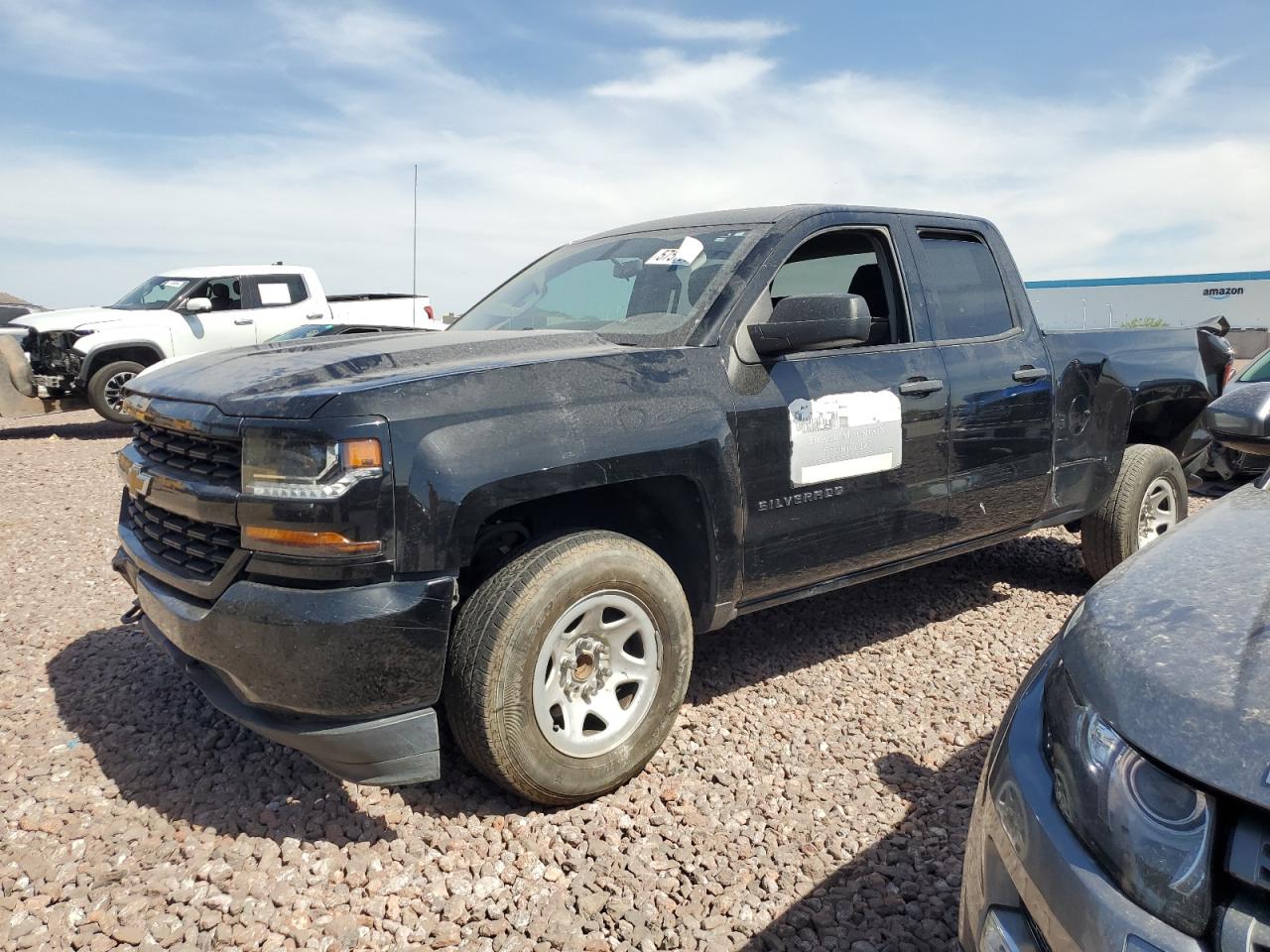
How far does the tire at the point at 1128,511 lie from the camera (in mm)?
4734

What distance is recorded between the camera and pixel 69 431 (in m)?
12.2

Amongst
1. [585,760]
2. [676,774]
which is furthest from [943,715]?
[585,760]

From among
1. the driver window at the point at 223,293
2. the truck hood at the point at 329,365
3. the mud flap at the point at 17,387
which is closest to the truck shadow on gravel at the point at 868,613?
the truck hood at the point at 329,365

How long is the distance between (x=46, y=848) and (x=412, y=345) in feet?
5.96

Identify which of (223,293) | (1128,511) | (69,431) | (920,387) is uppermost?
(223,293)

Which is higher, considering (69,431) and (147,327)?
(147,327)

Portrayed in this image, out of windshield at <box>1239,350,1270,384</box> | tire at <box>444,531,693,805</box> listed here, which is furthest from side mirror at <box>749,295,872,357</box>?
windshield at <box>1239,350,1270,384</box>

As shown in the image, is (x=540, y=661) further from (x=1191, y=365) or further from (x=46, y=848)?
(x=1191, y=365)

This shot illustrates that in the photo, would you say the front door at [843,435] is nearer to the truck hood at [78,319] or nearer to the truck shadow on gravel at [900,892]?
the truck shadow on gravel at [900,892]

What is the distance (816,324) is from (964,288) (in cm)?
144

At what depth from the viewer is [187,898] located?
7.95ft

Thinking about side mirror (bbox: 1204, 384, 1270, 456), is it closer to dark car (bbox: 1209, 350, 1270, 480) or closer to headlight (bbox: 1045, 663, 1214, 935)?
dark car (bbox: 1209, 350, 1270, 480)

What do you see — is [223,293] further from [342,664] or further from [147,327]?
[342,664]

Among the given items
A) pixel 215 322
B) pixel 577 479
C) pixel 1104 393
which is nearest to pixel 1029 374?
pixel 1104 393
